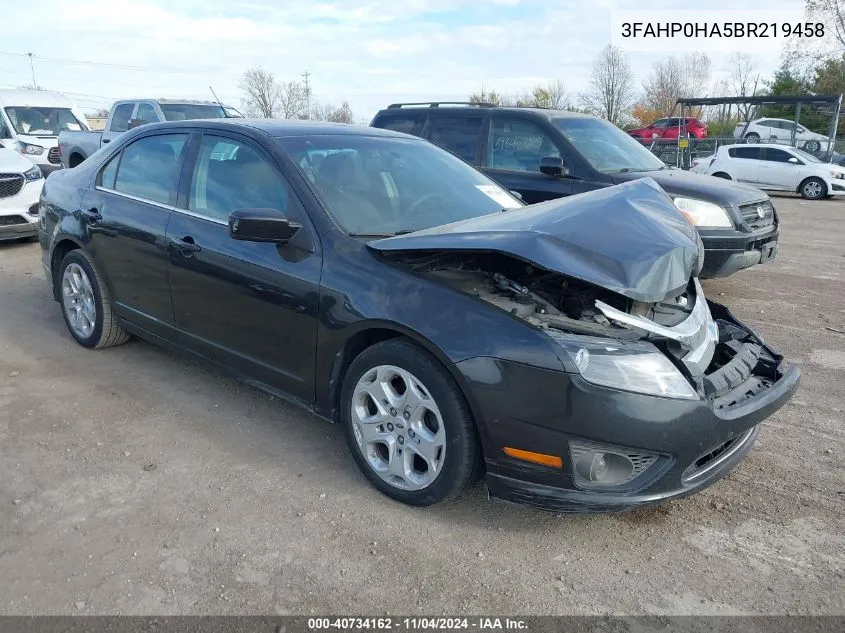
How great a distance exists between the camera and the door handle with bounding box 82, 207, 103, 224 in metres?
4.59

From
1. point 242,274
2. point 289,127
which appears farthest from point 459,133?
point 242,274

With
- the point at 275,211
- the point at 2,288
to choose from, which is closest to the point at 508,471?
the point at 275,211

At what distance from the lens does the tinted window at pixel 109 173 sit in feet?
15.4

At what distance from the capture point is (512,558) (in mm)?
2729

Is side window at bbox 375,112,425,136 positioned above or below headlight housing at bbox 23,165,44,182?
above

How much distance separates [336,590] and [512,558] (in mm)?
706

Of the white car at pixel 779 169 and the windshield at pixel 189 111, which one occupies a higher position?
the windshield at pixel 189 111

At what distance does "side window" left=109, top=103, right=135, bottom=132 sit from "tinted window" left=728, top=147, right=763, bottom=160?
14686 mm

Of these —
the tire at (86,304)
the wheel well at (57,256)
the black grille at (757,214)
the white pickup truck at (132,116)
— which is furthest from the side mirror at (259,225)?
the white pickup truck at (132,116)

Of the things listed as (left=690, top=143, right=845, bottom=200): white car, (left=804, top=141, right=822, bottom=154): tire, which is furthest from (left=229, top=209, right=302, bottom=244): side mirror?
(left=804, top=141, right=822, bottom=154): tire

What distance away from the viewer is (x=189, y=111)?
12.6 m

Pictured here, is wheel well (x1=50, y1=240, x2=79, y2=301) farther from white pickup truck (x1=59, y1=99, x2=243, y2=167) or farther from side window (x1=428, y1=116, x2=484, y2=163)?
white pickup truck (x1=59, y1=99, x2=243, y2=167)

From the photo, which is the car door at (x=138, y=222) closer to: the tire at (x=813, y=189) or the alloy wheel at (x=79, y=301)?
the alloy wheel at (x=79, y=301)

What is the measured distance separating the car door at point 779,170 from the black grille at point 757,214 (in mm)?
12232
